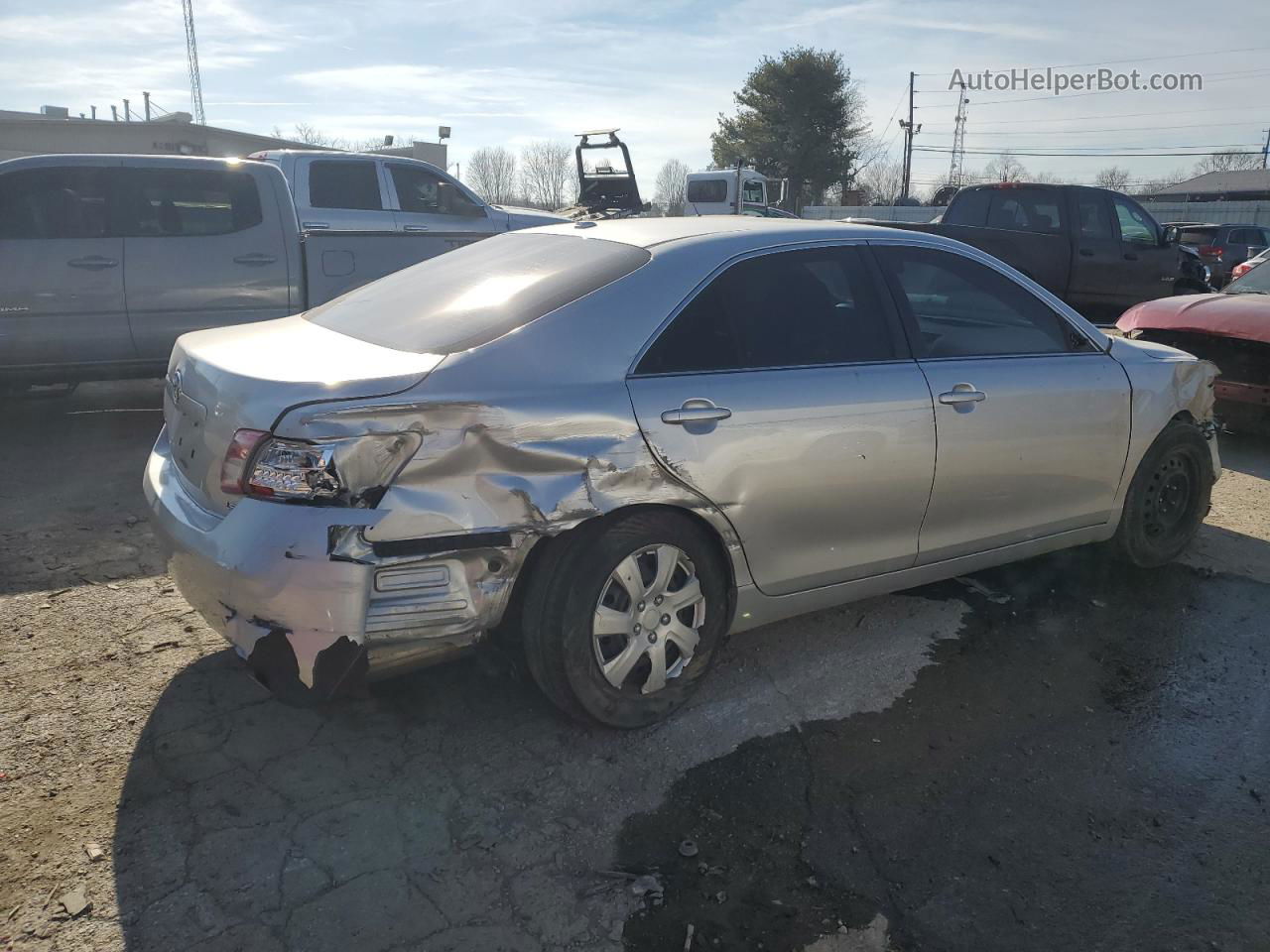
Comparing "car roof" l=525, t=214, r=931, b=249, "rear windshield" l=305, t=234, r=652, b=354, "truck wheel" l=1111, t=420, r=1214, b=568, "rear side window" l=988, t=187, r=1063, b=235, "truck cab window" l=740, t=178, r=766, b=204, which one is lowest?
"truck wheel" l=1111, t=420, r=1214, b=568

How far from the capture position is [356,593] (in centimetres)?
267

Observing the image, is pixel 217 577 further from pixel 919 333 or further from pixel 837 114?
pixel 837 114

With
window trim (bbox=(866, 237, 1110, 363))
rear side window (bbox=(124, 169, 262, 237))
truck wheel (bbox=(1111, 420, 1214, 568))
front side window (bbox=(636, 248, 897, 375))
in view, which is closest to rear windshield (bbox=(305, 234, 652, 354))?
front side window (bbox=(636, 248, 897, 375))

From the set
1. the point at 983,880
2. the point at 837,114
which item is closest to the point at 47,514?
the point at 983,880

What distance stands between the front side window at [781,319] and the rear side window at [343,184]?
8.85m

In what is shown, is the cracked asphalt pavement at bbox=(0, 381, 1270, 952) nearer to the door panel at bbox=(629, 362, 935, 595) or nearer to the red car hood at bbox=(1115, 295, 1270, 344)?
the door panel at bbox=(629, 362, 935, 595)

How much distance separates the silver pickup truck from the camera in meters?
6.65

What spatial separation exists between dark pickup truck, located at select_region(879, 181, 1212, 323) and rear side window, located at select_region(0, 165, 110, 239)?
829cm

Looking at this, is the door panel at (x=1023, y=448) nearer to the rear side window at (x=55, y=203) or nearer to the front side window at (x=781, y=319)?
the front side window at (x=781, y=319)

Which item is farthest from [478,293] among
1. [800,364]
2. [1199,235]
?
[1199,235]

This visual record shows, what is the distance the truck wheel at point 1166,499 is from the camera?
183 inches

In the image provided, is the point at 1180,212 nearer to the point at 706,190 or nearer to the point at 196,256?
the point at 706,190

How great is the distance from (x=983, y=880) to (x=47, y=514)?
4.87 metres

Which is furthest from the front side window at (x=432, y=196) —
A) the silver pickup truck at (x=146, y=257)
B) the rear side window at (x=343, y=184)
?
the silver pickup truck at (x=146, y=257)
